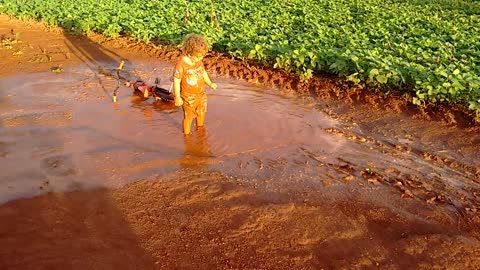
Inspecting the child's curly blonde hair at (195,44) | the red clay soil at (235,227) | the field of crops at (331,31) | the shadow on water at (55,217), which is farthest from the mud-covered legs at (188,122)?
the field of crops at (331,31)

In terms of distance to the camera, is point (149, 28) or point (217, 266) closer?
point (217, 266)

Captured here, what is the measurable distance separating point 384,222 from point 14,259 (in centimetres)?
331

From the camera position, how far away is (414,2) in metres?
17.2

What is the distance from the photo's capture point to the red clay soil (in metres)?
3.69

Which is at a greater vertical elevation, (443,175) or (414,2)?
(414,2)

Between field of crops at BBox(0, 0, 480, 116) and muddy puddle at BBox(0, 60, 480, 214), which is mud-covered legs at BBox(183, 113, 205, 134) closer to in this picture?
muddy puddle at BBox(0, 60, 480, 214)

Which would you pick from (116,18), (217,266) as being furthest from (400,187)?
(116,18)

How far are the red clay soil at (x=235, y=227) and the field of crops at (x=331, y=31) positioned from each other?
252 cm

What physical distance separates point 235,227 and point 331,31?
844 cm

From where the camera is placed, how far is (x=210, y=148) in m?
5.84

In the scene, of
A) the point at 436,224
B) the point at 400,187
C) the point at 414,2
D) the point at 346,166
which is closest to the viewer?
the point at 436,224

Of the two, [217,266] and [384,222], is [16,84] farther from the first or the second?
[384,222]

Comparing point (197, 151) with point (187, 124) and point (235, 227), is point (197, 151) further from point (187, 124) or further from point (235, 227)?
point (235, 227)

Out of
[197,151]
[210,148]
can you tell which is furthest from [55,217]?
[210,148]
